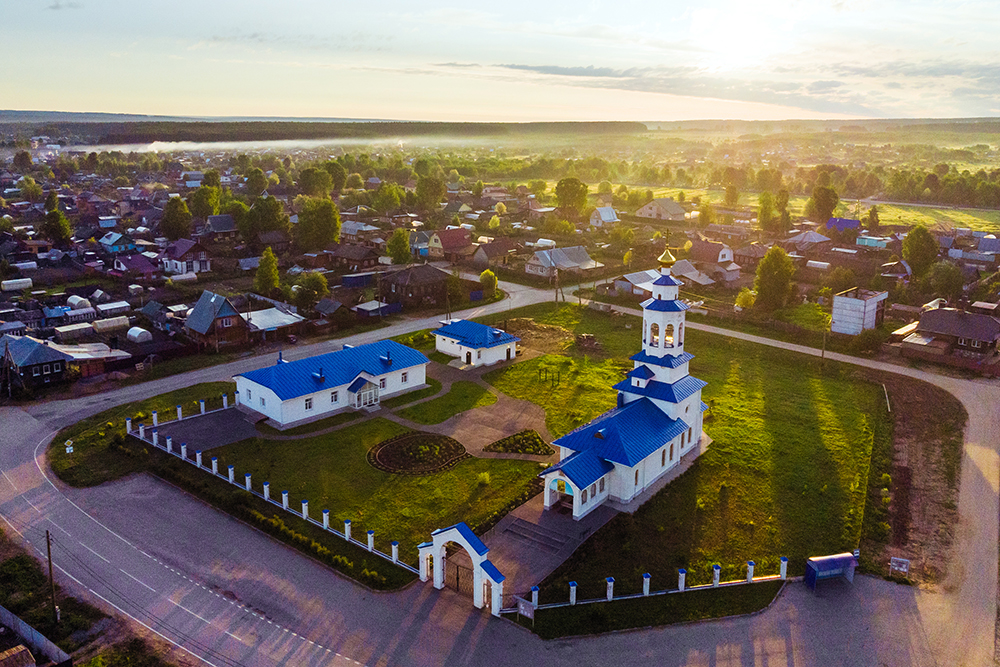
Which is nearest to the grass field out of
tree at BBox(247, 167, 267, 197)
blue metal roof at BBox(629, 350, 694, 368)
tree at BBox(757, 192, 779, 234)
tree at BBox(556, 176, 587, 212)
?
blue metal roof at BBox(629, 350, 694, 368)

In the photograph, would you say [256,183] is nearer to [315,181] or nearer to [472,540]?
[315,181]

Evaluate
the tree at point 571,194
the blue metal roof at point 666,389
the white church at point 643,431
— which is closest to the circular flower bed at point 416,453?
the white church at point 643,431

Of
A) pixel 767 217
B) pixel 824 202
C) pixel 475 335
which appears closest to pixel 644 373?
pixel 475 335

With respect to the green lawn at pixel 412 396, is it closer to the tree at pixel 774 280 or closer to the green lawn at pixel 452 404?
the green lawn at pixel 452 404

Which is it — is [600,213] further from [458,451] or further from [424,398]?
[458,451]

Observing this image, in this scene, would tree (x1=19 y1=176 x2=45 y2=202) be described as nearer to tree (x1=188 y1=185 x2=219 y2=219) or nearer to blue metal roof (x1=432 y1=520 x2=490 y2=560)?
tree (x1=188 y1=185 x2=219 y2=219)
